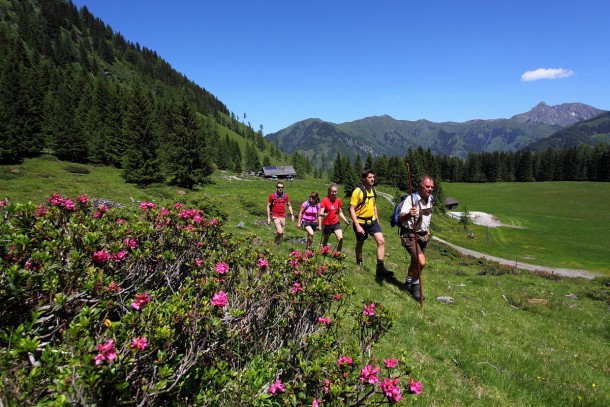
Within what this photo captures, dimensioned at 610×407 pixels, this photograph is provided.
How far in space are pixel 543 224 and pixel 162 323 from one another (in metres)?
106

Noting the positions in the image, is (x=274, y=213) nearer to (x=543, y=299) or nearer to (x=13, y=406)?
(x=13, y=406)

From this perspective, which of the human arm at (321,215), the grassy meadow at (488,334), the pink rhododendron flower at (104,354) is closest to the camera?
the pink rhododendron flower at (104,354)

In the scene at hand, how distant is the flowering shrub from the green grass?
58.8 metres

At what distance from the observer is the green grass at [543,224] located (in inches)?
2212

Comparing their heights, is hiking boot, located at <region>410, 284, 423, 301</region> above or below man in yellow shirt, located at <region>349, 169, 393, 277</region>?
below

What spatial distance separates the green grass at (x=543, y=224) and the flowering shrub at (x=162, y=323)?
5877 cm

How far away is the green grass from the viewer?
184ft

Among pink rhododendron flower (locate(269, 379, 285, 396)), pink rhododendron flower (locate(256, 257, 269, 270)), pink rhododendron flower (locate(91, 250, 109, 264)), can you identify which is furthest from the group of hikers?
pink rhododendron flower (locate(91, 250, 109, 264))

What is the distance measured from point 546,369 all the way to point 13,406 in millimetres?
9336

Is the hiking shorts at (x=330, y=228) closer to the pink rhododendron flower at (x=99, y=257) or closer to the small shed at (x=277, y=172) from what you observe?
the pink rhododendron flower at (x=99, y=257)

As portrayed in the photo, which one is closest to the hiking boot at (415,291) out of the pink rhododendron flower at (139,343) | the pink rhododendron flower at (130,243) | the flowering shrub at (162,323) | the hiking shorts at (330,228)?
the hiking shorts at (330,228)

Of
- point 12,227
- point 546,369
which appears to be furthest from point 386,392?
point 546,369

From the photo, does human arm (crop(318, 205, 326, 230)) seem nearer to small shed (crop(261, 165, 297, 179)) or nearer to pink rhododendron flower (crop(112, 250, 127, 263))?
pink rhododendron flower (crop(112, 250, 127, 263))

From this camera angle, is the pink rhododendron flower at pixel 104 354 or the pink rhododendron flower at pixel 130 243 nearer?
the pink rhododendron flower at pixel 104 354
